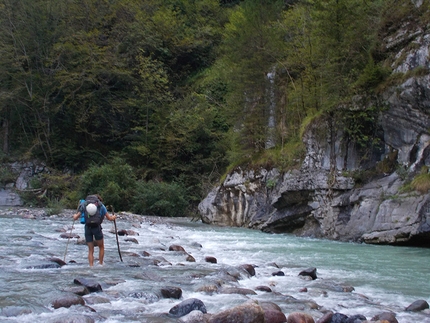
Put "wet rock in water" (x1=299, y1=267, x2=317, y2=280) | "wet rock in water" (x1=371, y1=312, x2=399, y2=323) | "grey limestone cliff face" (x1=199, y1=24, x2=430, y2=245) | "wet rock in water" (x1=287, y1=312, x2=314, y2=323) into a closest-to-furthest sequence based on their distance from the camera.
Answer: "wet rock in water" (x1=287, y1=312, x2=314, y2=323) → "wet rock in water" (x1=371, y1=312, x2=399, y2=323) → "wet rock in water" (x1=299, y1=267, x2=317, y2=280) → "grey limestone cliff face" (x1=199, y1=24, x2=430, y2=245)

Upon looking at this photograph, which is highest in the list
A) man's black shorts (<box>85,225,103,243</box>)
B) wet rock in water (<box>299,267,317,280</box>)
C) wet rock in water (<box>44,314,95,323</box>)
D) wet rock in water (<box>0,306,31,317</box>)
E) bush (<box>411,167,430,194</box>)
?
bush (<box>411,167,430,194</box>)

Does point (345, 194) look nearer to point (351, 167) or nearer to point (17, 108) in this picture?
point (351, 167)

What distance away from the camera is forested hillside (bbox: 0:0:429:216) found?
2119cm

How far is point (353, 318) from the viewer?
4.76 m

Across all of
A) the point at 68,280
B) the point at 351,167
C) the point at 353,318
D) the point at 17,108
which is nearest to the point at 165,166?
the point at 17,108

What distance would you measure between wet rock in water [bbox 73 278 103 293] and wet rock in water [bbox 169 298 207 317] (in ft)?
4.30

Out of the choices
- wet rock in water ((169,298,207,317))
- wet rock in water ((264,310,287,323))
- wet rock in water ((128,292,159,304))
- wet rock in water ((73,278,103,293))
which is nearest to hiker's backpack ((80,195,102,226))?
wet rock in water ((73,278,103,293))

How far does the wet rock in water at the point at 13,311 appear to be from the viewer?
4664 millimetres

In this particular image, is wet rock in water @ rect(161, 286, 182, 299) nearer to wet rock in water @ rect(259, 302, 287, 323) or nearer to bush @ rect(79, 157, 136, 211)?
wet rock in water @ rect(259, 302, 287, 323)

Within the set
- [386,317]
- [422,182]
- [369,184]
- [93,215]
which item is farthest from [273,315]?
[369,184]

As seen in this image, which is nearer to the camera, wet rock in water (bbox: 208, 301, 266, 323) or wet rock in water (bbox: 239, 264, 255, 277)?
wet rock in water (bbox: 208, 301, 266, 323)

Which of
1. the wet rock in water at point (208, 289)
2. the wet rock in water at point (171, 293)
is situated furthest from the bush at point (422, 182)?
the wet rock in water at point (171, 293)

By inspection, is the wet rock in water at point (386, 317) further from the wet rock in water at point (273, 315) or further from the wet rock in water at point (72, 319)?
the wet rock in water at point (72, 319)

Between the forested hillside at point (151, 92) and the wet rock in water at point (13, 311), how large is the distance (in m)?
13.5
